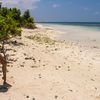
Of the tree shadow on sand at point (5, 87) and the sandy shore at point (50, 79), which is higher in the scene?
the tree shadow on sand at point (5, 87)

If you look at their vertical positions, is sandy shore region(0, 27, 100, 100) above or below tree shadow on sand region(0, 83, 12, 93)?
below

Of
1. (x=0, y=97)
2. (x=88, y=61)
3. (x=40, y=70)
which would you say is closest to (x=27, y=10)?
(x=88, y=61)

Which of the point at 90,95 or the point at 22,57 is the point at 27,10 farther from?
the point at 90,95

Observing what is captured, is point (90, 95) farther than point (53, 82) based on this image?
No

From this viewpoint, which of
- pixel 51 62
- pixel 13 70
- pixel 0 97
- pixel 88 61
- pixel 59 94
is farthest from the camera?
pixel 88 61

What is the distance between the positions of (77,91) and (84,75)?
308 cm

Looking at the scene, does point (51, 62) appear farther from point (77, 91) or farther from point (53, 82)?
point (77, 91)

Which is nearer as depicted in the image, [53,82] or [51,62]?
[53,82]

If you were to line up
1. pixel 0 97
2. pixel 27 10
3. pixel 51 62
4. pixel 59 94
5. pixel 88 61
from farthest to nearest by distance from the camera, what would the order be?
pixel 27 10
pixel 88 61
pixel 51 62
pixel 59 94
pixel 0 97

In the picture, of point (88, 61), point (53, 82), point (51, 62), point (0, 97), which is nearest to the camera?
point (0, 97)

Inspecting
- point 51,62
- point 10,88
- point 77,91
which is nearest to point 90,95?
point 77,91

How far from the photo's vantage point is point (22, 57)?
58.1 ft

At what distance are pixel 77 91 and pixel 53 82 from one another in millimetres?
1385

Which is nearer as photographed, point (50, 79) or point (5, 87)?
point (5, 87)
